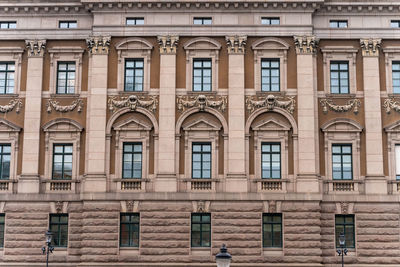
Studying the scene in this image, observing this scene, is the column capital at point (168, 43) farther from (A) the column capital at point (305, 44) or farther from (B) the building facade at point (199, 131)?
(A) the column capital at point (305, 44)

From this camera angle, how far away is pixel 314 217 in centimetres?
3894

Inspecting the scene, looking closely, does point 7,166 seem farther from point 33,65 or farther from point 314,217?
point 314,217

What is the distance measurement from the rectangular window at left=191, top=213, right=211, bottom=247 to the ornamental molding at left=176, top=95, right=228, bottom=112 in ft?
20.8

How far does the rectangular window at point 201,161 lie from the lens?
4000 cm

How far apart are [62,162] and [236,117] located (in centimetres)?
1078

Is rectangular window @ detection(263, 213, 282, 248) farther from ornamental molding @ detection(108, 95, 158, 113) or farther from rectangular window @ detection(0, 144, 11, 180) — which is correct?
rectangular window @ detection(0, 144, 11, 180)

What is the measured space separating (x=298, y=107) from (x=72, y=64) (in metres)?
14.0

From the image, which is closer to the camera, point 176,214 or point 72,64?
point 176,214

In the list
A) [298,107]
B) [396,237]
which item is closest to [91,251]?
[298,107]

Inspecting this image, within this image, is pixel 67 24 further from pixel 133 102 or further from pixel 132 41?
pixel 133 102

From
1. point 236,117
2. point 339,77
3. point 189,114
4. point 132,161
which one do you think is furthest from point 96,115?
point 339,77

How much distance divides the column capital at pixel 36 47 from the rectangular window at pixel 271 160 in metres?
14.6

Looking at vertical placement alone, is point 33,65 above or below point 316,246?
above

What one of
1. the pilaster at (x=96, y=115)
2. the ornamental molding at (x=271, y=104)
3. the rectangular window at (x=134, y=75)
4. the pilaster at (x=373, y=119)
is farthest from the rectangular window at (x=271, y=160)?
the pilaster at (x=96, y=115)
